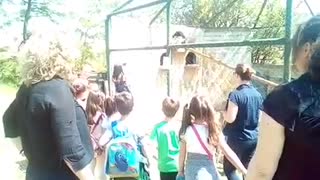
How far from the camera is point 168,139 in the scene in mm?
4406

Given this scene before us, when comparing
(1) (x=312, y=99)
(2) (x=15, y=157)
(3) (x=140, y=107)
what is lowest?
(2) (x=15, y=157)

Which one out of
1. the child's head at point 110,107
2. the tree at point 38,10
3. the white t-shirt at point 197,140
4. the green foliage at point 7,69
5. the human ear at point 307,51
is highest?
the tree at point 38,10

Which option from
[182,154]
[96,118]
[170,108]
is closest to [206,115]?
[182,154]

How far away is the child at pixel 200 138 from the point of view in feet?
12.8

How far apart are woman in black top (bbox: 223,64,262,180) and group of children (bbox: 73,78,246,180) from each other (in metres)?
0.54

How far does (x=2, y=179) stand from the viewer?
6211mm

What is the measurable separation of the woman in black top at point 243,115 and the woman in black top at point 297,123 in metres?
2.70

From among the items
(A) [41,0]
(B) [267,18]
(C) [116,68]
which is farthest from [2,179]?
(A) [41,0]

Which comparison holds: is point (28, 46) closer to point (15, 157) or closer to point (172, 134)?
point (172, 134)

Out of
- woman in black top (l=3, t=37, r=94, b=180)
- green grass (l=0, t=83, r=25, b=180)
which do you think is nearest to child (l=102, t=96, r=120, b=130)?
green grass (l=0, t=83, r=25, b=180)

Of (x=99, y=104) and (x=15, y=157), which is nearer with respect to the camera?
(x=99, y=104)

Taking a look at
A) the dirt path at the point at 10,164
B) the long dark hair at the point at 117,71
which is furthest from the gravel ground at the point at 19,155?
the long dark hair at the point at 117,71

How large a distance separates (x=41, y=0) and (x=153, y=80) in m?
24.1

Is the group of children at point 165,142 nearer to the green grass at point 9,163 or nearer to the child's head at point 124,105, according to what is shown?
the child's head at point 124,105
